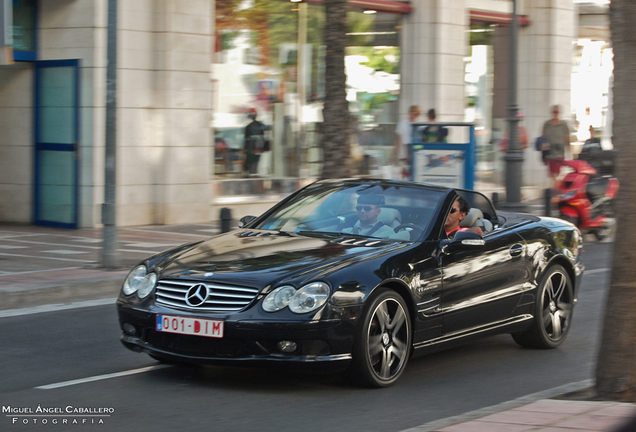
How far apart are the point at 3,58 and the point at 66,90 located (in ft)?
8.44

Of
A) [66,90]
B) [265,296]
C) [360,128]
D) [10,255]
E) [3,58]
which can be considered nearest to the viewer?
[265,296]

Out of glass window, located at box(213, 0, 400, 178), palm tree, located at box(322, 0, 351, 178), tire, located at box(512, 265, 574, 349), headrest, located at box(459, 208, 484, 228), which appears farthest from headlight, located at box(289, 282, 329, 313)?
glass window, located at box(213, 0, 400, 178)

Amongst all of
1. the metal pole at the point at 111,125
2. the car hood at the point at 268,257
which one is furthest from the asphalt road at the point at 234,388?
the metal pole at the point at 111,125

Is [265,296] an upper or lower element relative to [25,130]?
lower

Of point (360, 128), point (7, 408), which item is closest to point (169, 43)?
point (360, 128)

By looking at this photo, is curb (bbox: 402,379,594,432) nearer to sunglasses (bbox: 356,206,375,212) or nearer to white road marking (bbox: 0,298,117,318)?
sunglasses (bbox: 356,206,375,212)

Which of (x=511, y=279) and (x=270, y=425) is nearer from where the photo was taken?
(x=270, y=425)

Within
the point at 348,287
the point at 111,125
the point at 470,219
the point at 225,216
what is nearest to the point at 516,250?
the point at 470,219

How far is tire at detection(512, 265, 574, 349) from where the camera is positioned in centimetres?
768

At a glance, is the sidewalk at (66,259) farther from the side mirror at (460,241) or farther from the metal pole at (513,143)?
the metal pole at (513,143)

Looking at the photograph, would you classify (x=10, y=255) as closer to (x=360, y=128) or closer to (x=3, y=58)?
(x=3, y=58)

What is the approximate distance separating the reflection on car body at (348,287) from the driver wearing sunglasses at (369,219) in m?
0.04

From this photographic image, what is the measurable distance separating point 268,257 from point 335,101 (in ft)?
24.7

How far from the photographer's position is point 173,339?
19.6 ft
